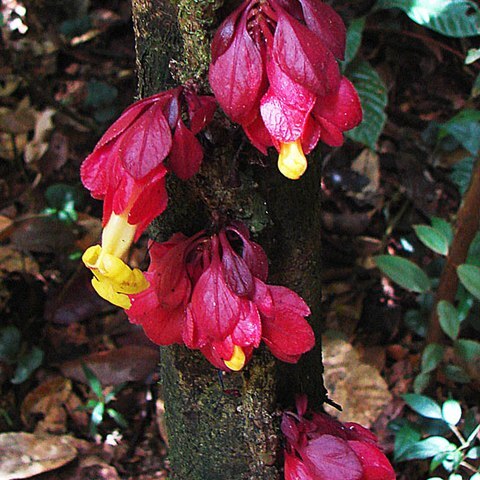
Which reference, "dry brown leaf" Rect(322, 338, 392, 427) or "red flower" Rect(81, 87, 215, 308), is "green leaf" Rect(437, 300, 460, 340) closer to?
"dry brown leaf" Rect(322, 338, 392, 427)

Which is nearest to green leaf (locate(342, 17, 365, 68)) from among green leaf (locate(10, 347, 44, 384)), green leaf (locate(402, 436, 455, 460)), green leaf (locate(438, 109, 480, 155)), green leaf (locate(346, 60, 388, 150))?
green leaf (locate(346, 60, 388, 150))

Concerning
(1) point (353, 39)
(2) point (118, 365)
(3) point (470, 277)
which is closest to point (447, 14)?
(1) point (353, 39)

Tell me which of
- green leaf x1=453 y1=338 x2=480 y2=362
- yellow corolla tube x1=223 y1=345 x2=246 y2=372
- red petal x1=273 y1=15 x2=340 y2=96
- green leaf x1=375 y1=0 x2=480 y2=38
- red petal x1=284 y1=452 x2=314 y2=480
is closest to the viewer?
red petal x1=273 y1=15 x2=340 y2=96

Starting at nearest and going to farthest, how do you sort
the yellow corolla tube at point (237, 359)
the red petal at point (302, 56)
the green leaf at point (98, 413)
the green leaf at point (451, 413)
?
the red petal at point (302, 56) → the yellow corolla tube at point (237, 359) → the green leaf at point (451, 413) → the green leaf at point (98, 413)

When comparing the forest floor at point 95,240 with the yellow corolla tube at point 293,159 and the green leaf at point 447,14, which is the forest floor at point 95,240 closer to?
the green leaf at point 447,14

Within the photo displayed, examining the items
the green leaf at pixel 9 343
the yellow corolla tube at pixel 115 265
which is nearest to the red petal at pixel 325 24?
the yellow corolla tube at pixel 115 265

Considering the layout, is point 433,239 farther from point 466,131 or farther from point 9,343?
point 9,343
